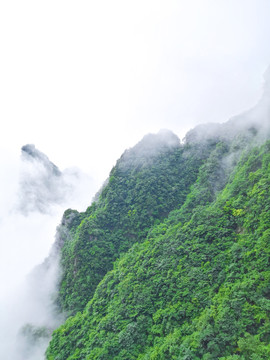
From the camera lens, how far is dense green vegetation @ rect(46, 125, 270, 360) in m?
22.0

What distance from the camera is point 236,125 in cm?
5466

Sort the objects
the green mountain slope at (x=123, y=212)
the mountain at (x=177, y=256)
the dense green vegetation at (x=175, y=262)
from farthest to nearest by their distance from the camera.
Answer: the green mountain slope at (x=123, y=212)
the mountain at (x=177, y=256)
the dense green vegetation at (x=175, y=262)

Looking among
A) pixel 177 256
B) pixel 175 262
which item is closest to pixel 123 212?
pixel 177 256

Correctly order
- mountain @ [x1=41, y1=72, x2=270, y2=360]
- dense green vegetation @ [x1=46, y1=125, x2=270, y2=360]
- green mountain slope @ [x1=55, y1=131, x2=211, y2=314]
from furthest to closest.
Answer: green mountain slope @ [x1=55, y1=131, x2=211, y2=314], mountain @ [x1=41, y1=72, x2=270, y2=360], dense green vegetation @ [x1=46, y1=125, x2=270, y2=360]

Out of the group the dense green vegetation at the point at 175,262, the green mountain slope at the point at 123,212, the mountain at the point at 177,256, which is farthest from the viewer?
the green mountain slope at the point at 123,212

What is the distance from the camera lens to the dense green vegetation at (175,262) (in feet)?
72.1

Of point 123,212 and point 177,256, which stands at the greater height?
point 123,212

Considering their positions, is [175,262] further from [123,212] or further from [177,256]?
[123,212]

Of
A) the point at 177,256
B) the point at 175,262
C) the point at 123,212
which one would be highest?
the point at 123,212

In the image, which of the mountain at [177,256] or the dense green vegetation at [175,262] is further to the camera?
the mountain at [177,256]

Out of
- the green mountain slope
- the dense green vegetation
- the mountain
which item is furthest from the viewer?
the green mountain slope

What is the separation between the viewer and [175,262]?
32156 millimetres

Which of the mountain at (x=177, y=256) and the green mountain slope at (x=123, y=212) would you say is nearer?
the mountain at (x=177, y=256)

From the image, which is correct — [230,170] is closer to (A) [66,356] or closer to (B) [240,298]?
(B) [240,298]
